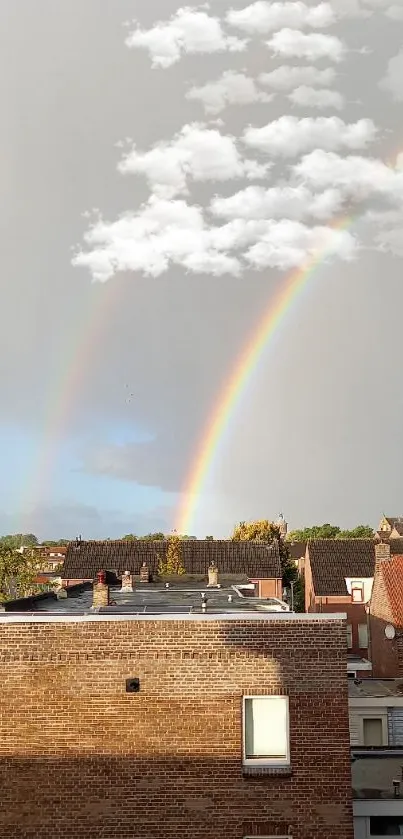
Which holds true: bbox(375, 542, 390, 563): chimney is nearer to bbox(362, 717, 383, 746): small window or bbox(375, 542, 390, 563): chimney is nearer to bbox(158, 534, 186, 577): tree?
bbox(362, 717, 383, 746): small window

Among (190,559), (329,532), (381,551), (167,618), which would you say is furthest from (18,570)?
(329,532)

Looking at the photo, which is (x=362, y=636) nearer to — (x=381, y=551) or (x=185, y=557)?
(x=381, y=551)

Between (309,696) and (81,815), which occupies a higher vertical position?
(309,696)

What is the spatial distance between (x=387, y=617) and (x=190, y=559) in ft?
110

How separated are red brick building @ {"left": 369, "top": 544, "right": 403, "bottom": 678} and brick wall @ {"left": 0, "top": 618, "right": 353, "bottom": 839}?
1737cm

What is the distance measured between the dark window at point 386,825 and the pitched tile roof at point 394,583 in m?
16.7

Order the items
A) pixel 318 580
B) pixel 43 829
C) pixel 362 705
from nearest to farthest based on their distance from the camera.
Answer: pixel 43 829
pixel 362 705
pixel 318 580

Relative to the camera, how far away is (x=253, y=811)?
1352 cm

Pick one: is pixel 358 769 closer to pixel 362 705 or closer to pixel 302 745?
pixel 302 745

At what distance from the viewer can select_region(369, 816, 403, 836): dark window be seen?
49.8 feet

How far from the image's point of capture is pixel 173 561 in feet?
195

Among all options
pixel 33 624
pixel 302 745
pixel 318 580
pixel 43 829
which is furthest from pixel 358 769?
pixel 318 580

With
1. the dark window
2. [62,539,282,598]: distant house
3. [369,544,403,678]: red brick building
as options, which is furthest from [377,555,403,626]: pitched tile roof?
[62,539,282,598]: distant house

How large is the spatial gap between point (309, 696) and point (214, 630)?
7.21 feet
